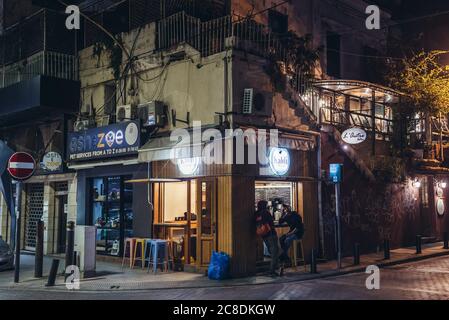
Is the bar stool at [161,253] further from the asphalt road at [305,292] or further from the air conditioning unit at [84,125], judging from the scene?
the air conditioning unit at [84,125]

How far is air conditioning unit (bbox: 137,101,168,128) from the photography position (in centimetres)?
1439

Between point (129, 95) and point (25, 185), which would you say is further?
point (25, 185)

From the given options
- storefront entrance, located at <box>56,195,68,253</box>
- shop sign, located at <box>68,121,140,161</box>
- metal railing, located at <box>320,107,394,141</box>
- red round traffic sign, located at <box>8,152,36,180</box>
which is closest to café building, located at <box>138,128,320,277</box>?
shop sign, located at <box>68,121,140,161</box>

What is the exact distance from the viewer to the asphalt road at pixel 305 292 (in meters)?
9.90

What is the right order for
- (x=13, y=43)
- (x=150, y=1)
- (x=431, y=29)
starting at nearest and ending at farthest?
(x=150, y=1)
(x=13, y=43)
(x=431, y=29)

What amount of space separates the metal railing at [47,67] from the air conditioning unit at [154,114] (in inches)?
177

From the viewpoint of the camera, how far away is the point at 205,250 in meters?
13.3

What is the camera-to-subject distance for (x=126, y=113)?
50.4 ft

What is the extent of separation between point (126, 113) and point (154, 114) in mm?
1423

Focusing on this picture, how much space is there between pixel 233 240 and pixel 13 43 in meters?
13.4

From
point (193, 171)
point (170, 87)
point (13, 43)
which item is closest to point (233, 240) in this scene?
point (193, 171)

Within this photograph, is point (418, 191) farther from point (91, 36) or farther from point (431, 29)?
point (91, 36)

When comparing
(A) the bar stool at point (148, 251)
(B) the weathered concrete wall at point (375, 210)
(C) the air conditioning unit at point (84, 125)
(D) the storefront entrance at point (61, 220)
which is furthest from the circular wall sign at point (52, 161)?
(B) the weathered concrete wall at point (375, 210)

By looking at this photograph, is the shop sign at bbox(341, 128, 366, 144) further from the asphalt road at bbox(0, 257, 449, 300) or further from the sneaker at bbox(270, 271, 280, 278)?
the sneaker at bbox(270, 271, 280, 278)
